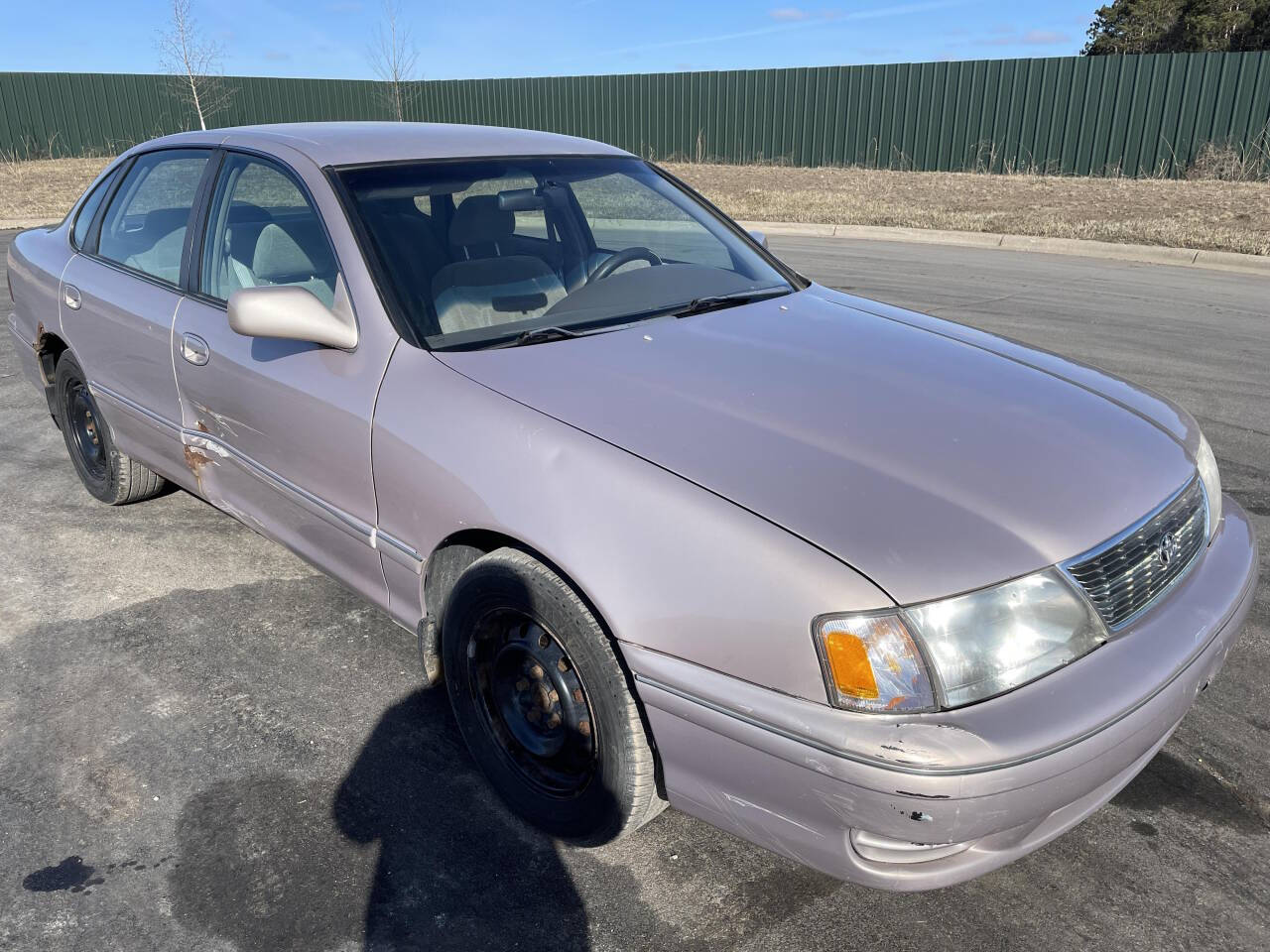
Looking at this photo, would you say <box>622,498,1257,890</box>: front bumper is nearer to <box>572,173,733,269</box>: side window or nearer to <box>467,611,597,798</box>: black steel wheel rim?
<box>467,611,597,798</box>: black steel wheel rim

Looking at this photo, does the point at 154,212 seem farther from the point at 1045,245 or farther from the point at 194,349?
the point at 1045,245

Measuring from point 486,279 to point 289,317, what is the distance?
588 mm

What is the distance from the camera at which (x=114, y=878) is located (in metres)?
2.32

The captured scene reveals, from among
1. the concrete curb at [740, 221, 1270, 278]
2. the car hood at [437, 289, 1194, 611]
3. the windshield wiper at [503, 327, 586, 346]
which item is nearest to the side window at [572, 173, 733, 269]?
the car hood at [437, 289, 1194, 611]

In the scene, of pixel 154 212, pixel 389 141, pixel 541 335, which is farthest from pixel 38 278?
pixel 541 335

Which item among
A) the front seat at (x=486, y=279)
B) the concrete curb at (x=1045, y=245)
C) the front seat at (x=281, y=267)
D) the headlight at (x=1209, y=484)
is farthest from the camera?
the concrete curb at (x=1045, y=245)

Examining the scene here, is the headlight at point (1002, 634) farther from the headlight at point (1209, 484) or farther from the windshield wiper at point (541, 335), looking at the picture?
the windshield wiper at point (541, 335)

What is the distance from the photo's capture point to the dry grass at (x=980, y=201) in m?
12.5

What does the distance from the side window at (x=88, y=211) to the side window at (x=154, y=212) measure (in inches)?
5.7

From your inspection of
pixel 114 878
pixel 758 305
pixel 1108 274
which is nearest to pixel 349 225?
pixel 758 305

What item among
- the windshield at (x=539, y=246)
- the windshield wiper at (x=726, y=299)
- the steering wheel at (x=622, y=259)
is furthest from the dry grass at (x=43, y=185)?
the windshield wiper at (x=726, y=299)

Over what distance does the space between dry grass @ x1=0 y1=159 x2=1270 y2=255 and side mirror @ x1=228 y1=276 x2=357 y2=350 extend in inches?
448

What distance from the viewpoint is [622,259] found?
133 inches

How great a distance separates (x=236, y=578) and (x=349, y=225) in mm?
1698
